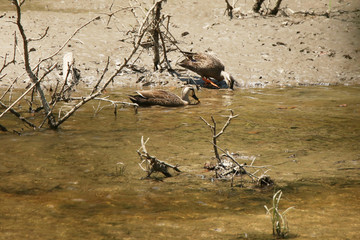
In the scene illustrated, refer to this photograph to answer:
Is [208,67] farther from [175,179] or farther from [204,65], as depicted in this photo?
[175,179]

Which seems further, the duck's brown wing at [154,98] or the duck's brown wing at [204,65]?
the duck's brown wing at [204,65]

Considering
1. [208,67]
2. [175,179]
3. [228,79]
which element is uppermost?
[208,67]

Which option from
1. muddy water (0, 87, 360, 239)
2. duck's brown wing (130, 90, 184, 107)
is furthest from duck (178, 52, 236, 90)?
muddy water (0, 87, 360, 239)

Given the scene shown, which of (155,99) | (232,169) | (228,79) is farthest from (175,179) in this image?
(228,79)

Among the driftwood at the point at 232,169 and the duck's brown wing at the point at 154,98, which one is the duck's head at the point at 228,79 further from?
the driftwood at the point at 232,169

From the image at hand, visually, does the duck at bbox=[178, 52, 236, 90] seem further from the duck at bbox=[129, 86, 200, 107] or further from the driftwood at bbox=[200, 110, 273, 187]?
the driftwood at bbox=[200, 110, 273, 187]

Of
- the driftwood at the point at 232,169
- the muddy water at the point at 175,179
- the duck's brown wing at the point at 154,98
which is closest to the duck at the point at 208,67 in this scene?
the duck's brown wing at the point at 154,98

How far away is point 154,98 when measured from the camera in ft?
27.6

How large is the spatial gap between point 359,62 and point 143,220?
865 centimetres

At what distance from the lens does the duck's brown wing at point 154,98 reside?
27.4 ft

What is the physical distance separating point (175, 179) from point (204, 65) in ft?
17.9

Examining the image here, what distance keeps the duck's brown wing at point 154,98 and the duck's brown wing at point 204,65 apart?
4.78ft

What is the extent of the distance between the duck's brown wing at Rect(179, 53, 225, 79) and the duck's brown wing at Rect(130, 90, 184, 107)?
1.46m

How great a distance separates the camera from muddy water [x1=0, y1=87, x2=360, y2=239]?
3.40 metres
